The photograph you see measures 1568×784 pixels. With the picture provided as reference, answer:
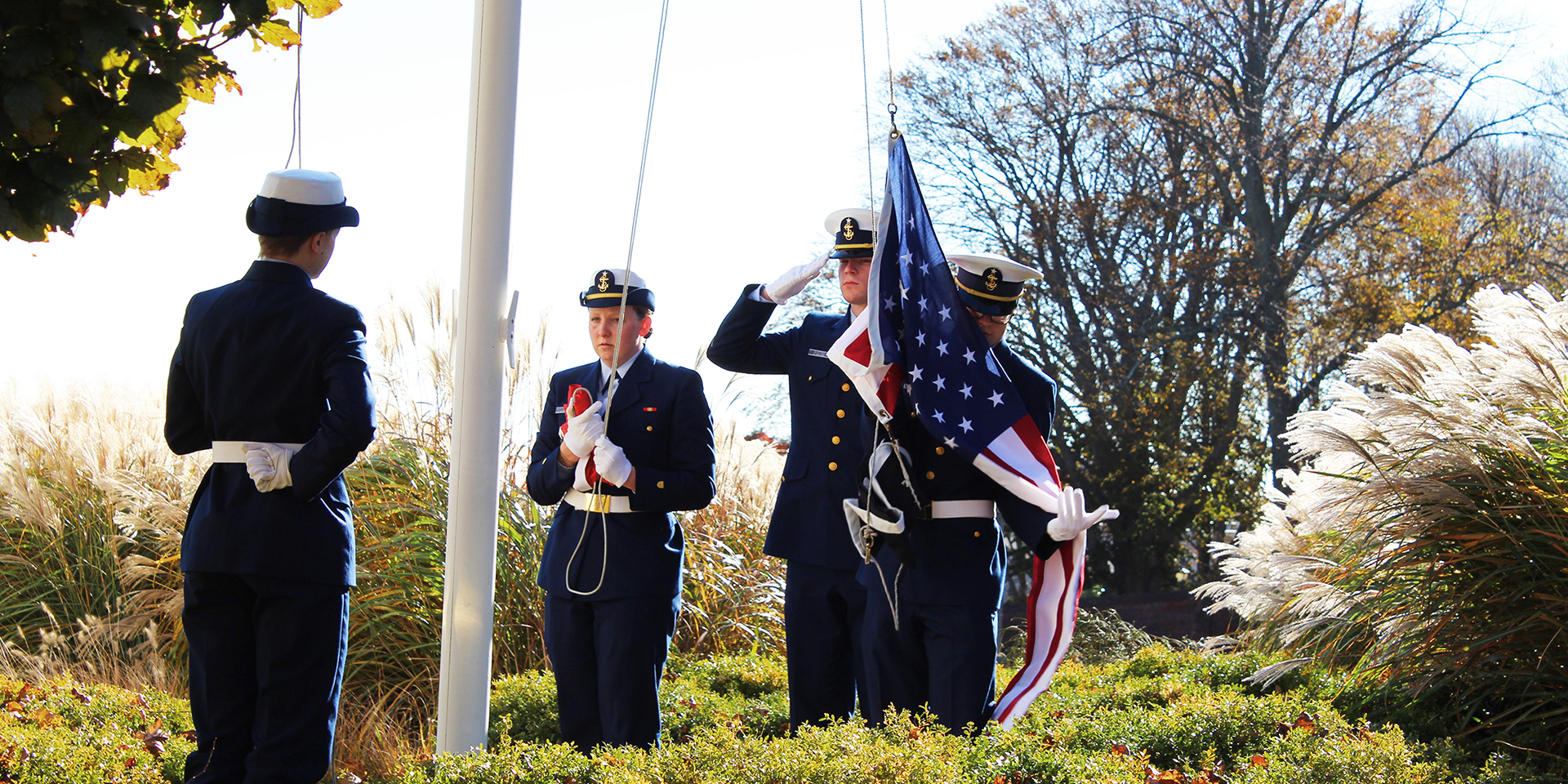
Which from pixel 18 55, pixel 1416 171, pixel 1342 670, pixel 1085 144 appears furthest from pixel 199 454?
pixel 1416 171

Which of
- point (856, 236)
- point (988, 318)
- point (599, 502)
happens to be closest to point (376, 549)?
point (599, 502)

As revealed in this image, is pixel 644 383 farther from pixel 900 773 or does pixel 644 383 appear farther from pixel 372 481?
pixel 372 481

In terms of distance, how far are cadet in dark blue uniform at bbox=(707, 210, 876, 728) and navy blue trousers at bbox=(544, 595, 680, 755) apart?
1.57 feet

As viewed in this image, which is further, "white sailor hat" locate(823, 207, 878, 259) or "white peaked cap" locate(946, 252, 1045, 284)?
"white sailor hat" locate(823, 207, 878, 259)

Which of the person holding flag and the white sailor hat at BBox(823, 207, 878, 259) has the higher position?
the white sailor hat at BBox(823, 207, 878, 259)

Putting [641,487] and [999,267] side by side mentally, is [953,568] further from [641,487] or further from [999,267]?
[641,487]

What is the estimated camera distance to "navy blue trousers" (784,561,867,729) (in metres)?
4.26

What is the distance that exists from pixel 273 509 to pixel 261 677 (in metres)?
0.44

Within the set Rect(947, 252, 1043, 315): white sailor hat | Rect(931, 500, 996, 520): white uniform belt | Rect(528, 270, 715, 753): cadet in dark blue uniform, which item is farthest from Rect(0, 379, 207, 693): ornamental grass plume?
Rect(947, 252, 1043, 315): white sailor hat

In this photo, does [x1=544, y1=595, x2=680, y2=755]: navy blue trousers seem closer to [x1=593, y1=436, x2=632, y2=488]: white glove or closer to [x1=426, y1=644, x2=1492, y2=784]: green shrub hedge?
[x1=426, y1=644, x2=1492, y2=784]: green shrub hedge

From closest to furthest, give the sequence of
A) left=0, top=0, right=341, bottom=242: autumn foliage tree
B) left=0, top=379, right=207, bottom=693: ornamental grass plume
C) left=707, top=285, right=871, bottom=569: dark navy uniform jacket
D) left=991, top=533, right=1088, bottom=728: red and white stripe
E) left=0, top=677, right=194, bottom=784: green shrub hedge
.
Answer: left=0, top=0, right=341, bottom=242: autumn foliage tree
left=991, top=533, right=1088, bottom=728: red and white stripe
left=0, top=677, right=194, bottom=784: green shrub hedge
left=707, top=285, right=871, bottom=569: dark navy uniform jacket
left=0, top=379, right=207, bottom=693: ornamental grass plume

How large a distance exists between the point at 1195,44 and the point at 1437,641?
12.8 meters

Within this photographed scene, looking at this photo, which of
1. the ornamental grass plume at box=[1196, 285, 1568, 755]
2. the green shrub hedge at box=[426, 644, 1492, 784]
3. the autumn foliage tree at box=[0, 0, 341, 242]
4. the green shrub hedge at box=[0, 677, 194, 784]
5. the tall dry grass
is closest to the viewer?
the autumn foliage tree at box=[0, 0, 341, 242]

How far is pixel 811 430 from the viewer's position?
14.3 feet
